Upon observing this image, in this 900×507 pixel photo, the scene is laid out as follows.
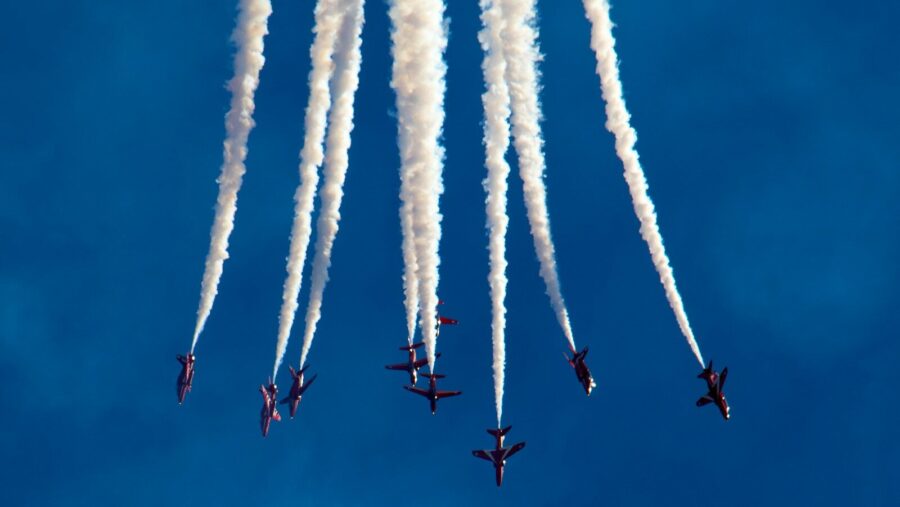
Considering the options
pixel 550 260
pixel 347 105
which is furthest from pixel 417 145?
pixel 550 260

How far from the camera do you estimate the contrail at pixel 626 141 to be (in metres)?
21.0

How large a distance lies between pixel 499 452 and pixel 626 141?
48.3 ft

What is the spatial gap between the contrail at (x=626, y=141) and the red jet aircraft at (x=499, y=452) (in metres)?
10.1

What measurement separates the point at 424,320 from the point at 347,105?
673 cm

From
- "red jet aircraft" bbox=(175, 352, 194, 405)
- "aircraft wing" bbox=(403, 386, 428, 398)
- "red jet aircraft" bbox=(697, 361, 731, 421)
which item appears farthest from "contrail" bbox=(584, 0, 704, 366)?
"red jet aircraft" bbox=(175, 352, 194, 405)

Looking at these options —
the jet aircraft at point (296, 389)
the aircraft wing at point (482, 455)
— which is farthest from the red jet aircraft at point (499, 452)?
the jet aircraft at point (296, 389)

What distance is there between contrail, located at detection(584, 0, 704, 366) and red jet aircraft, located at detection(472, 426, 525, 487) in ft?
33.0

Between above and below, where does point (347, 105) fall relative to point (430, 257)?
above

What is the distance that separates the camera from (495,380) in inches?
1029

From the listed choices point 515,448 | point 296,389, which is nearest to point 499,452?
point 515,448

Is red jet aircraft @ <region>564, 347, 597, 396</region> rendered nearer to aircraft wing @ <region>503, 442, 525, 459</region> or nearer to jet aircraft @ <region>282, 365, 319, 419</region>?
aircraft wing @ <region>503, 442, 525, 459</region>

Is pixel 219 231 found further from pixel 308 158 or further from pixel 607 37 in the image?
pixel 607 37

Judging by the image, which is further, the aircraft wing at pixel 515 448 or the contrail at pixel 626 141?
the aircraft wing at pixel 515 448

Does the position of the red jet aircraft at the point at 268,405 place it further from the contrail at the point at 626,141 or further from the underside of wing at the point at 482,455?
the contrail at the point at 626,141
